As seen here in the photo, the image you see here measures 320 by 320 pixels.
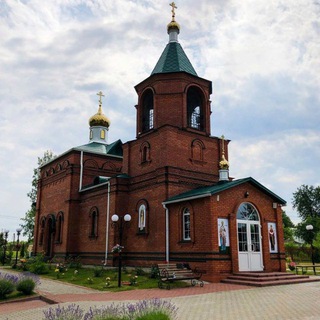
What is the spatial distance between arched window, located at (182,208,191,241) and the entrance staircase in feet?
8.04

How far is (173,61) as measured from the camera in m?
19.1

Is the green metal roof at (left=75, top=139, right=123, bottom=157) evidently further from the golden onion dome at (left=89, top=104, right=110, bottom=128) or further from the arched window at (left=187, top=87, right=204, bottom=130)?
the arched window at (left=187, top=87, right=204, bottom=130)

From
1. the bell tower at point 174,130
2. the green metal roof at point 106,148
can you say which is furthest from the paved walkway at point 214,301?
the green metal roof at point 106,148

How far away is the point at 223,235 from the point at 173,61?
991 cm

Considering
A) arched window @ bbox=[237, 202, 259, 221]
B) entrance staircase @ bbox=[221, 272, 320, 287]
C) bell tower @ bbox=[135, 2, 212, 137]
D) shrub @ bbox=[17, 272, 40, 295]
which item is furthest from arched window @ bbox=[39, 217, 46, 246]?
entrance staircase @ bbox=[221, 272, 320, 287]

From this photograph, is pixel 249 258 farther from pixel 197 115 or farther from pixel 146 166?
pixel 197 115

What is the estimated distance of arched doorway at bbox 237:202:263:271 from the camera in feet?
48.0

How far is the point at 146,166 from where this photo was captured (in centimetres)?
1783

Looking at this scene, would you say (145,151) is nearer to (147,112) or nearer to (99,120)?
(147,112)

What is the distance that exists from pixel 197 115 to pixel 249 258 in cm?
812

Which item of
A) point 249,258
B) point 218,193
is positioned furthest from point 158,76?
point 249,258

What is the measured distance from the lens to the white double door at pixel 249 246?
14586mm

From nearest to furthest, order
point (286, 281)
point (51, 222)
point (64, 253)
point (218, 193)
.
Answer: point (286, 281) < point (218, 193) < point (64, 253) < point (51, 222)

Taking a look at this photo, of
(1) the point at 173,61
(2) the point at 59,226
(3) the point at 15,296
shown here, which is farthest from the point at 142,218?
(1) the point at 173,61
